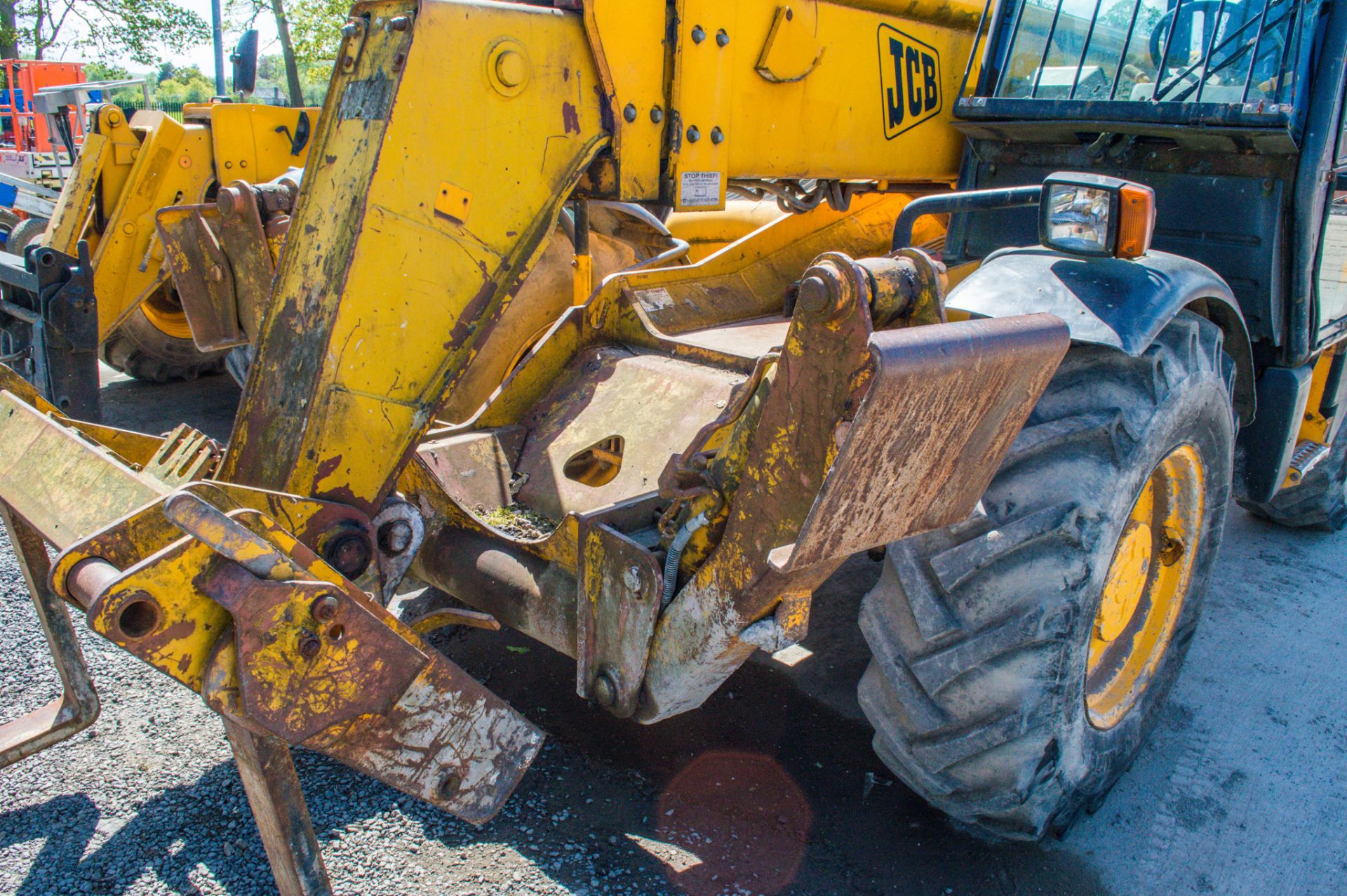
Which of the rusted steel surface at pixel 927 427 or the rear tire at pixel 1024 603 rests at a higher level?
the rusted steel surface at pixel 927 427

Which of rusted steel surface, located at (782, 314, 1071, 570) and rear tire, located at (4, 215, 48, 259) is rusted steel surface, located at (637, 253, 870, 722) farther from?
rear tire, located at (4, 215, 48, 259)

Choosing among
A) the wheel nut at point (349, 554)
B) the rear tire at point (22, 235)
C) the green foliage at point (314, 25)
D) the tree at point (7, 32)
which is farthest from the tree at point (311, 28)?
the wheel nut at point (349, 554)

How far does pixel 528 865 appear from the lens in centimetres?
249

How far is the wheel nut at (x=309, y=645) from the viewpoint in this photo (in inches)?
71.9

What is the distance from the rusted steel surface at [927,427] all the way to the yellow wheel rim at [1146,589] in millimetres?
935

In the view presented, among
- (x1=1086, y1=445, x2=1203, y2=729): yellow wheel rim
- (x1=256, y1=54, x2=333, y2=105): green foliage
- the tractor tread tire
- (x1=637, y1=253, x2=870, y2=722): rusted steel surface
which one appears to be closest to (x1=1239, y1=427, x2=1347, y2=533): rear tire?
(x1=1086, y1=445, x2=1203, y2=729): yellow wheel rim

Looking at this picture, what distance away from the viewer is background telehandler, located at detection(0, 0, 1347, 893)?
181cm

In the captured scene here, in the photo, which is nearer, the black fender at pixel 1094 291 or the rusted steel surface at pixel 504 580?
the black fender at pixel 1094 291

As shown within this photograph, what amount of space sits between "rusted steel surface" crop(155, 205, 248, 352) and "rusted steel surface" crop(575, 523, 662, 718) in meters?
1.57

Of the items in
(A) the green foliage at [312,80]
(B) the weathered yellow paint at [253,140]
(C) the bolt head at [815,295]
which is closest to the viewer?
(C) the bolt head at [815,295]

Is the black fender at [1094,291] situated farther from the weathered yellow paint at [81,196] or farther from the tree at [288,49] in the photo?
the tree at [288,49]

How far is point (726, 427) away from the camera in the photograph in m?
2.35

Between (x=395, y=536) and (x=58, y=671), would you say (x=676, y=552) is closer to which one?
(x=395, y=536)

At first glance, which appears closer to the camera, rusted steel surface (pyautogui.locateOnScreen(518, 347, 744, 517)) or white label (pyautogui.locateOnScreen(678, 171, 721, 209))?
white label (pyautogui.locateOnScreen(678, 171, 721, 209))
